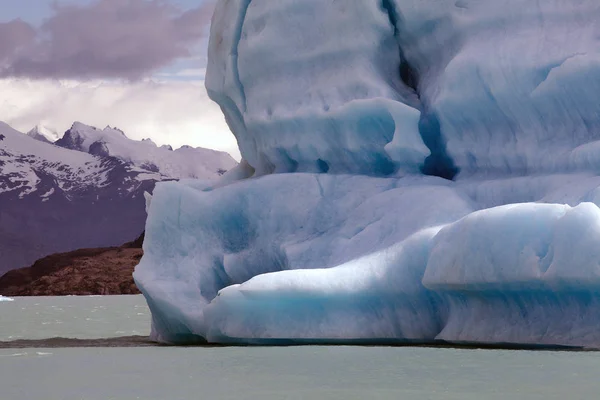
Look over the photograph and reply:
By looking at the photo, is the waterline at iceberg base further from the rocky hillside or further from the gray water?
the rocky hillside

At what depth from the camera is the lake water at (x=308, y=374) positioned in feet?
25.0

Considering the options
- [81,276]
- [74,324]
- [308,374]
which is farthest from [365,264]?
[81,276]

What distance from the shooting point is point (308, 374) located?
28.8ft

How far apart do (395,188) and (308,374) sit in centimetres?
460

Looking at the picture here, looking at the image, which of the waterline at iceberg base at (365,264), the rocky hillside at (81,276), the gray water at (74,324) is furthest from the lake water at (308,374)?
the rocky hillside at (81,276)

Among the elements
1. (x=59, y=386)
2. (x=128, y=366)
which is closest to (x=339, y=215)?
(x=128, y=366)

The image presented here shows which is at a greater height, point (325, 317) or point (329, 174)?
point (329, 174)

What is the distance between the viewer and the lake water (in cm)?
762

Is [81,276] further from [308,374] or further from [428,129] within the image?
[308,374]

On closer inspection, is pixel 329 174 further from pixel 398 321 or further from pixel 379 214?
pixel 398 321

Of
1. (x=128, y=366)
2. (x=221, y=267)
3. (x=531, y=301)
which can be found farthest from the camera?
(x=221, y=267)

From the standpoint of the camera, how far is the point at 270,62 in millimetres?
14453

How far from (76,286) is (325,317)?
6407cm

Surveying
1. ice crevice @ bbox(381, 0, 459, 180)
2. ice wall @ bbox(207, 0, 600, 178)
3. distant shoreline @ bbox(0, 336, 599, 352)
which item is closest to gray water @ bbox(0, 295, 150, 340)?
distant shoreline @ bbox(0, 336, 599, 352)
